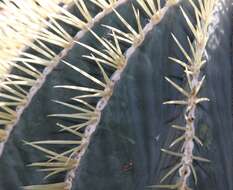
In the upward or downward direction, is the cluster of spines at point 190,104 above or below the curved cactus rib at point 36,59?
below

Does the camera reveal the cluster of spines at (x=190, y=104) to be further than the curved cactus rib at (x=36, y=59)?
No

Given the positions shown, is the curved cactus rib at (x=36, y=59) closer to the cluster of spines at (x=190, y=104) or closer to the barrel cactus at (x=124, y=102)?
the barrel cactus at (x=124, y=102)

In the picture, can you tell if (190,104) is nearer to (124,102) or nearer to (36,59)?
(124,102)

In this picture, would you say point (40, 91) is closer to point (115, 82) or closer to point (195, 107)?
point (115, 82)

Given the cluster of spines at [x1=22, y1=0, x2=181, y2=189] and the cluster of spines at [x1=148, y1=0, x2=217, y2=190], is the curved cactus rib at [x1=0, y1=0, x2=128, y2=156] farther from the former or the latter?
the cluster of spines at [x1=148, y1=0, x2=217, y2=190]

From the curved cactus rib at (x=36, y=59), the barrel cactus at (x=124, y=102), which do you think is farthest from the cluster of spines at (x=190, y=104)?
the curved cactus rib at (x=36, y=59)

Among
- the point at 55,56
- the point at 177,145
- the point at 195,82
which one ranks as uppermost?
the point at 55,56

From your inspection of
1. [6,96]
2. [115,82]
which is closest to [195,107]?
[115,82]

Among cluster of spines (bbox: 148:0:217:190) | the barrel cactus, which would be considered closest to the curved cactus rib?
the barrel cactus
